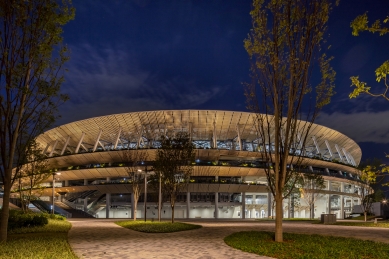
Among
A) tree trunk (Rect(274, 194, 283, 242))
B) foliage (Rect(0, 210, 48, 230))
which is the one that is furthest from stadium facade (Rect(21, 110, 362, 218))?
tree trunk (Rect(274, 194, 283, 242))

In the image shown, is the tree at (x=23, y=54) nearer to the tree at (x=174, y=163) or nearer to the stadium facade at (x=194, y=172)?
the tree at (x=174, y=163)

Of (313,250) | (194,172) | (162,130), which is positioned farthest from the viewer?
(162,130)

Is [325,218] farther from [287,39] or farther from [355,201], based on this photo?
[355,201]

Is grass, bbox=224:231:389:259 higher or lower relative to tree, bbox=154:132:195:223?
lower

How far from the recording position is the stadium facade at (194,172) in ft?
200

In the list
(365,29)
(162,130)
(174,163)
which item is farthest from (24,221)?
(162,130)

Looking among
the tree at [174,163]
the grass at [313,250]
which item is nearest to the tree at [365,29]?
the grass at [313,250]

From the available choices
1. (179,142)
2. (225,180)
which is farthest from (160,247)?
(225,180)

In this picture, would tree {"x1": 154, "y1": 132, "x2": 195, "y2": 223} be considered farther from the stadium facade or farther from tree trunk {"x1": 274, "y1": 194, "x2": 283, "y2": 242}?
the stadium facade

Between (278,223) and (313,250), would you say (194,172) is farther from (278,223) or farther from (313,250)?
(313,250)

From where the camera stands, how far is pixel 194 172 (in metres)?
60.9

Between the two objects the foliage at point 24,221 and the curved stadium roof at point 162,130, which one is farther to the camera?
the curved stadium roof at point 162,130

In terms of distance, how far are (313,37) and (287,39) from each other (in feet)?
3.56

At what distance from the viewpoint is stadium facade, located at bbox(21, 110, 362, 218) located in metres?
60.8
